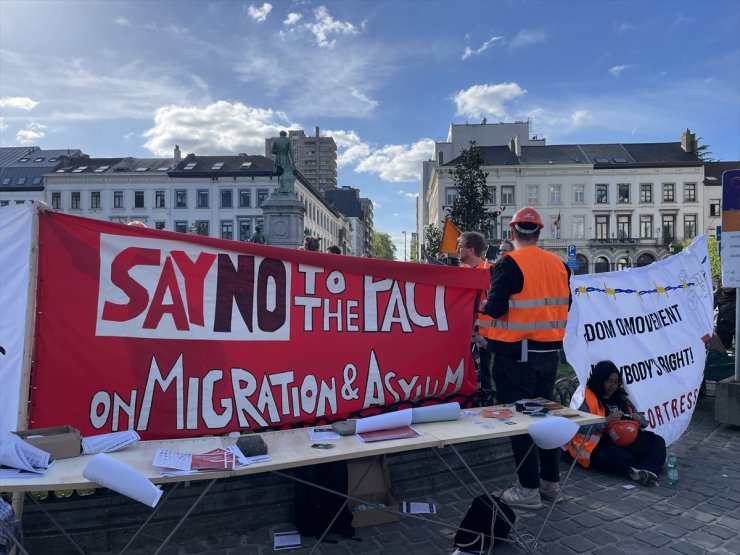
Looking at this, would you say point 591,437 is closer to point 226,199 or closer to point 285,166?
point 285,166

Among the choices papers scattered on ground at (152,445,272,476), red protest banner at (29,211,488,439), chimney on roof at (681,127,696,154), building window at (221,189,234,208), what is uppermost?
chimney on roof at (681,127,696,154)

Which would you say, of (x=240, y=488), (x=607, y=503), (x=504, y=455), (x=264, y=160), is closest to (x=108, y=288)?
(x=240, y=488)

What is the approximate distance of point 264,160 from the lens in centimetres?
5969

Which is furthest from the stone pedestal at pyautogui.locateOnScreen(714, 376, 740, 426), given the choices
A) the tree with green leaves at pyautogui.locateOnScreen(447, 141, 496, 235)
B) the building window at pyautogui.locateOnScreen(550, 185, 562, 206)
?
the building window at pyautogui.locateOnScreen(550, 185, 562, 206)

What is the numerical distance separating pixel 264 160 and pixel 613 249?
41573mm

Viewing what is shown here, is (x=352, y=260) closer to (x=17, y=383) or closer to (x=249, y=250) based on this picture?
(x=249, y=250)

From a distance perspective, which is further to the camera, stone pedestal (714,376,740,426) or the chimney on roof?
the chimney on roof

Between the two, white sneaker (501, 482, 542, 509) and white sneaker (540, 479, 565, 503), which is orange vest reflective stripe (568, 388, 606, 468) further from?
white sneaker (501, 482, 542, 509)

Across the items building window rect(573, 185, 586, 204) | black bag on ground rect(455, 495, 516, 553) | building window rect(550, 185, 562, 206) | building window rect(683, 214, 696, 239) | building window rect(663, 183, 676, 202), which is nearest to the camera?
black bag on ground rect(455, 495, 516, 553)

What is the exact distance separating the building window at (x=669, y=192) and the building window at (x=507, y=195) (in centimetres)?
1721

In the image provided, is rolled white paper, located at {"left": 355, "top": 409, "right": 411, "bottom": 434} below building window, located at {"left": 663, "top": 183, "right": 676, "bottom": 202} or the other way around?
below

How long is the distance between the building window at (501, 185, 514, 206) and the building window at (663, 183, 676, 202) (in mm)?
17207

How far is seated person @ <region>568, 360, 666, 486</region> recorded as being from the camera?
186 inches

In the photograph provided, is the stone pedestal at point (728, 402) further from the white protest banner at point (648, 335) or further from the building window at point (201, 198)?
the building window at point (201, 198)
